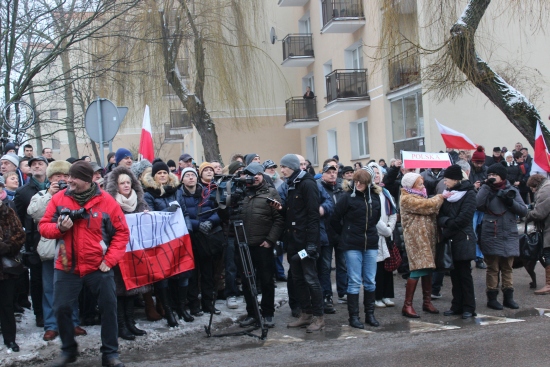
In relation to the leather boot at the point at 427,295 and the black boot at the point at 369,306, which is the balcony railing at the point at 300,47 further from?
the black boot at the point at 369,306

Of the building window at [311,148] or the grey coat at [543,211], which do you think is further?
the building window at [311,148]

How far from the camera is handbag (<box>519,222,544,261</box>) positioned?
961cm

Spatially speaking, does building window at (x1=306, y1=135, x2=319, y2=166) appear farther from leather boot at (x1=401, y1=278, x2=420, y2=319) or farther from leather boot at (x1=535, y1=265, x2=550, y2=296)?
leather boot at (x1=401, y1=278, x2=420, y2=319)

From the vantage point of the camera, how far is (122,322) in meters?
7.62

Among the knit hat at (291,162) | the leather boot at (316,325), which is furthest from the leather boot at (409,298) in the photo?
the knit hat at (291,162)

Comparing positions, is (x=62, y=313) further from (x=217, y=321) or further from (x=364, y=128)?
(x=364, y=128)

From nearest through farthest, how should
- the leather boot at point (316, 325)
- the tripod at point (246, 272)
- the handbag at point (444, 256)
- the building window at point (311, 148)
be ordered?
the tripod at point (246, 272), the leather boot at point (316, 325), the handbag at point (444, 256), the building window at point (311, 148)

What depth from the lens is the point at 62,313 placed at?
20.7 feet

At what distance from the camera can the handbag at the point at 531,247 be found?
961cm

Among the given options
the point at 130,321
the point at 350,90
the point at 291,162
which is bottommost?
the point at 130,321

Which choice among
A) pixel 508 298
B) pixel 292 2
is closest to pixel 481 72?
pixel 508 298

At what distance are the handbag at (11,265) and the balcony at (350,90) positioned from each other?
18.4 m

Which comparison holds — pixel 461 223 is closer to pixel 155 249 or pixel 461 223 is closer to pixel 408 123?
pixel 155 249

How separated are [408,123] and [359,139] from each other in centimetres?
429
